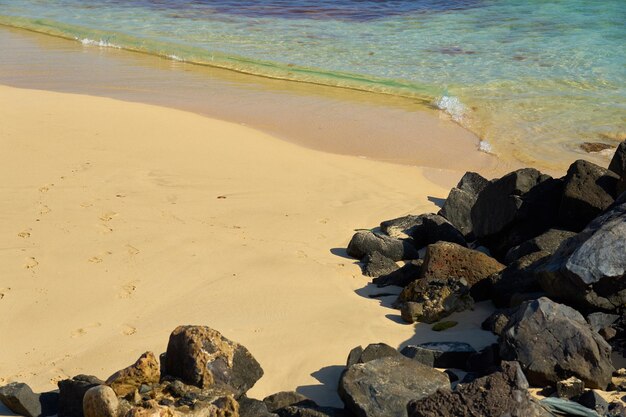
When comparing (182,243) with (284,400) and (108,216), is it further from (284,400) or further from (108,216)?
(284,400)

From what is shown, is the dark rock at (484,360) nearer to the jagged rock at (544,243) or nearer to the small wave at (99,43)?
the jagged rock at (544,243)

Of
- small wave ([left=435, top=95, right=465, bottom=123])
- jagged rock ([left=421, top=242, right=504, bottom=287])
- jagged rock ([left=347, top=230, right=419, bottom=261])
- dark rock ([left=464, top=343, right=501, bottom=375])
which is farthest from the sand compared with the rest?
small wave ([left=435, top=95, right=465, bottom=123])

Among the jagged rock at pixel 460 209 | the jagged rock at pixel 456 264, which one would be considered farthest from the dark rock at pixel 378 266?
the jagged rock at pixel 460 209

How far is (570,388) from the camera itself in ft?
16.0

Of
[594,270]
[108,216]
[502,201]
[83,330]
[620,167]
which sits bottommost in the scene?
[83,330]

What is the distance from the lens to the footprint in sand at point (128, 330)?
568 cm

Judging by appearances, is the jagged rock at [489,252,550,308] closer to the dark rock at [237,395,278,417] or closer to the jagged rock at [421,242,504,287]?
the jagged rock at [421,242,504,287]

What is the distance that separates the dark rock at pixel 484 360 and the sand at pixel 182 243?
0.51 m

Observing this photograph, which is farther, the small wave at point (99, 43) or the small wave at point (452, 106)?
the small wave at point (99, 43)

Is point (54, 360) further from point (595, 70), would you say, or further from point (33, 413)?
point (595, 70)

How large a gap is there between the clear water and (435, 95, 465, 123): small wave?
0.03 meters

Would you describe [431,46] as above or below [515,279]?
above

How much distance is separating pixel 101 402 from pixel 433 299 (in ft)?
8.07

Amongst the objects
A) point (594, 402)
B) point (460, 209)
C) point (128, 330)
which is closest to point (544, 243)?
point (460, 209)
